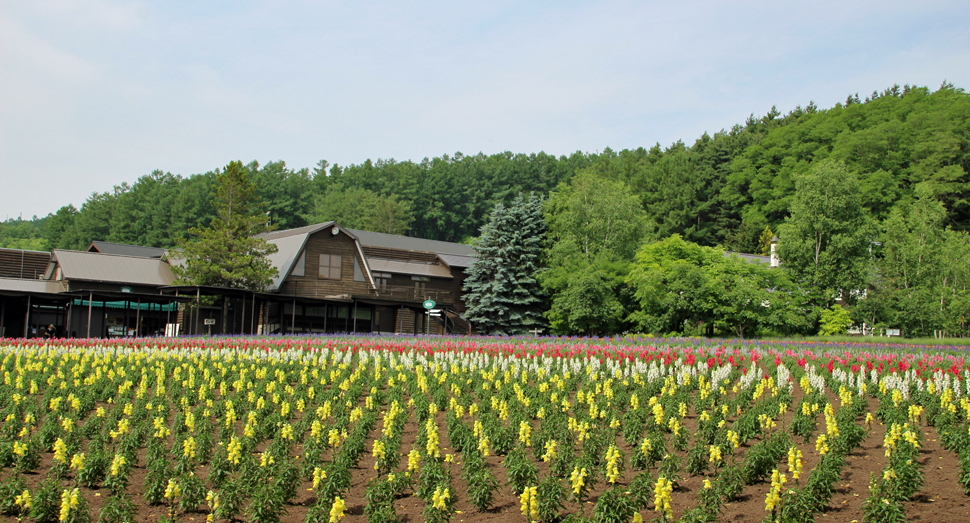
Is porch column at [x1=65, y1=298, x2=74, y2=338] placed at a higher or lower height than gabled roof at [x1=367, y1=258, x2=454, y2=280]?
lower

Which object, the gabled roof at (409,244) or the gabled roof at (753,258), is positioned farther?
the gabled roof at (409,244)

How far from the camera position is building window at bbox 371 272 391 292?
48.9m

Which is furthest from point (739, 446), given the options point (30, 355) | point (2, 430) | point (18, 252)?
point (18, 252)

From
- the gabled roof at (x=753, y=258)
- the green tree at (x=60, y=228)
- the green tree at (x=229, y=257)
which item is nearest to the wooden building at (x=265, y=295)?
the green tree at (x=229, y=257)

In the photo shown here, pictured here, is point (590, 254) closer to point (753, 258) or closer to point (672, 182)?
point (753, 258)

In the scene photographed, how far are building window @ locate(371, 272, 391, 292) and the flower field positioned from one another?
2894 centimetres

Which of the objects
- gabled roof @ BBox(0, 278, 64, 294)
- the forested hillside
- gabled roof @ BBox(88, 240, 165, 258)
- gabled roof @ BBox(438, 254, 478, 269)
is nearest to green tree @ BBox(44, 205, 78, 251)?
the forested hillside

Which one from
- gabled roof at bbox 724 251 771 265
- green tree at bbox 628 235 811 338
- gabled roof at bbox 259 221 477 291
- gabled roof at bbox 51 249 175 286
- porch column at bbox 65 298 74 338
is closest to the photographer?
porch column at bbox 65 298 74 338

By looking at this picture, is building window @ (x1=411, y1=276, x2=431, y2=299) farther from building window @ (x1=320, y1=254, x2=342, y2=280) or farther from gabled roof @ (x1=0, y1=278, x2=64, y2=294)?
gabled roof @ (x1=0, y1=278, x2=64, y2=294)

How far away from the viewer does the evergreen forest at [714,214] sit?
42125 mm

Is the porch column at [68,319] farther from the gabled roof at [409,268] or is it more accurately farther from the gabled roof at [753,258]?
the gabled roof at [753,258]

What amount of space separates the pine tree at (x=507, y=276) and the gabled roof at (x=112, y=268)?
17.7 m

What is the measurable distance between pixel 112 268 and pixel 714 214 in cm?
5718

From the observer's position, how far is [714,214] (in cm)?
7725
